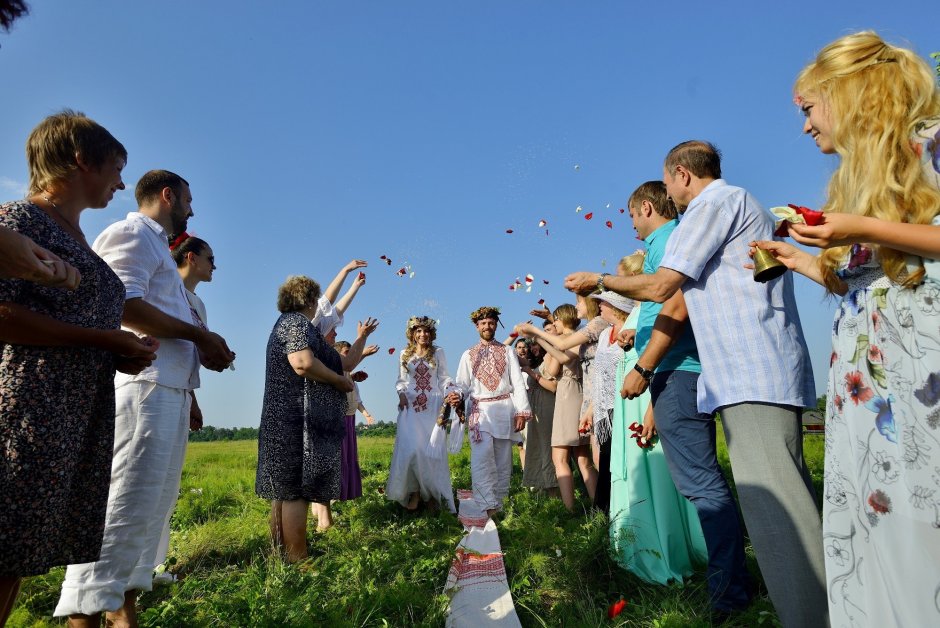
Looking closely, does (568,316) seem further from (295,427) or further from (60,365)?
(60,365)

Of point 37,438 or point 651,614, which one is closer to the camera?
point 37,438

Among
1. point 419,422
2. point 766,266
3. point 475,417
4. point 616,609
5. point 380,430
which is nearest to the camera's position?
point 766,266

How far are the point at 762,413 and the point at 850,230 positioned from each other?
3.42 ft

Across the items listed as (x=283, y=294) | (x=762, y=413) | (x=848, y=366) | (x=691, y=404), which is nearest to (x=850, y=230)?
(x=848, y=366)

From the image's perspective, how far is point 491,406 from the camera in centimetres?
752

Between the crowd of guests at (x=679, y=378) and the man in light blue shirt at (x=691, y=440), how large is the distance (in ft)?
0.04

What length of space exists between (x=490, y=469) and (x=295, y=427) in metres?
3.21

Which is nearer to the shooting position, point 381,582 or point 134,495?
point 134,495

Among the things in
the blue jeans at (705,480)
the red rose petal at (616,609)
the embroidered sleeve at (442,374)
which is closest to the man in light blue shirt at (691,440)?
the blue jeans at (705,480)

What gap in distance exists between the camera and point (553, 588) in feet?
12.1

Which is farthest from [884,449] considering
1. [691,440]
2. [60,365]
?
[60,365]

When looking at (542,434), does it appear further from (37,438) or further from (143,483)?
(37,438)

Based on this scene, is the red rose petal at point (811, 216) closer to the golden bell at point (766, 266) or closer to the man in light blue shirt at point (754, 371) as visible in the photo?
the golden bell at point (766, 266)

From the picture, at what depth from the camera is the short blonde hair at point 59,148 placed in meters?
2.43
